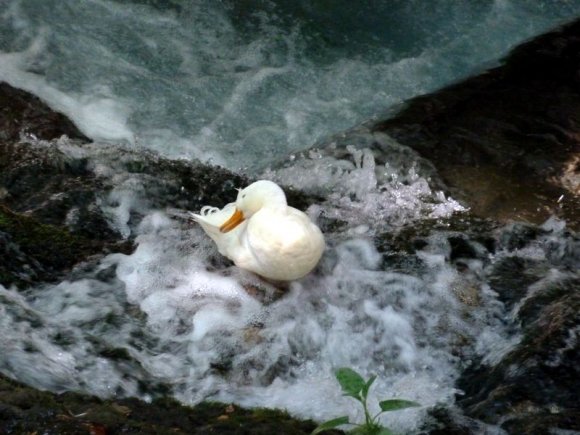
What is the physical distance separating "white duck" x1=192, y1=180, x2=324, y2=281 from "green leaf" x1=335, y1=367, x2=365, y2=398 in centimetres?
117

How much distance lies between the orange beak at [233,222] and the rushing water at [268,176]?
0.69ft

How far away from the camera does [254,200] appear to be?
398cm

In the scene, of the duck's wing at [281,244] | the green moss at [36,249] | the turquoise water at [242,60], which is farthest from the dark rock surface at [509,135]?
the green moss at [36,249]

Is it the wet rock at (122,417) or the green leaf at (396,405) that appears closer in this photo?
the wet rock at (122,417)

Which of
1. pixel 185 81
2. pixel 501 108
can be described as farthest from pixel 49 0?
pixel 501 108

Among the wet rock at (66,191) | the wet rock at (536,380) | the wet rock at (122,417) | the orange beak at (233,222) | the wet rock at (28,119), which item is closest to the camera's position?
the wet rock at (122,417)

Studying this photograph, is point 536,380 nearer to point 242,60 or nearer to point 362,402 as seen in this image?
point 362,402

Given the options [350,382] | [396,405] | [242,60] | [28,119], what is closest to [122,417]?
[350,382]

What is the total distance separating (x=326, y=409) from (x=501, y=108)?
3423mm

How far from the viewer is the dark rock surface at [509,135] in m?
5.02

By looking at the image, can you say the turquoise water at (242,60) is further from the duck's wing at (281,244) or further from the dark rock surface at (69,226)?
the duck's wing at (281,244)

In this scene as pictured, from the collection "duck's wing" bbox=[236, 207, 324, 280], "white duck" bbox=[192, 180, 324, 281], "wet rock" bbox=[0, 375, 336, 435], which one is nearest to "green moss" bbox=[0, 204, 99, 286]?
"white duck" bbox=[192, 180, 324, 281]

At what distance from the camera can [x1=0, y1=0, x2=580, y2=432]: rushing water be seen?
338 centimetres

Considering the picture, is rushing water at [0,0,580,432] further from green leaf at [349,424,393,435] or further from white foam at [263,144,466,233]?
green leaf at [349,424,393,435]
